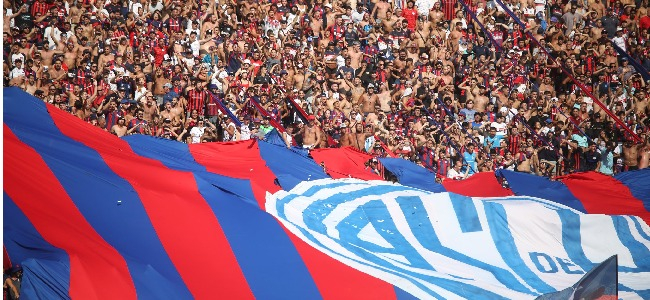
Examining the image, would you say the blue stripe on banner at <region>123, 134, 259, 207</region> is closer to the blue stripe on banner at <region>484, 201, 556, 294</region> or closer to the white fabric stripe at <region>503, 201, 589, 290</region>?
the blue stripe on banner at <region>484, 201, 556, 294</region>

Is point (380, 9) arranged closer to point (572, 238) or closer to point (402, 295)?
point (572, 238)

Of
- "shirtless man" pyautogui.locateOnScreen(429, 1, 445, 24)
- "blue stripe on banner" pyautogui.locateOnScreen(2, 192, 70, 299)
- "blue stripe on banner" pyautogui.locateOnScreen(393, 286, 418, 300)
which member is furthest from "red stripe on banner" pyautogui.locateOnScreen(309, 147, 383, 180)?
"blue stripe on banner" pyautogui.locateOnScreen(2, 192, 70, 299)

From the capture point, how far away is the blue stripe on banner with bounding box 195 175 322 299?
382 inches

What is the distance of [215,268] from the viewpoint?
9.57m

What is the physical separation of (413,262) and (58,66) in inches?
270

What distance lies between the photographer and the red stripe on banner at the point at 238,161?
12.6 m

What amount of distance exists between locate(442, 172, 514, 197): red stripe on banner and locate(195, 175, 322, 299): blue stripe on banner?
13.3 feet

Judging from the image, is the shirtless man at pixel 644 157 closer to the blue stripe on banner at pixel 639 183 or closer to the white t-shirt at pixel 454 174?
the blue stripe on banner at pixel 639 183

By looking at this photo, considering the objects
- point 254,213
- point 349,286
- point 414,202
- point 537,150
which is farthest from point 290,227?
point 537,150

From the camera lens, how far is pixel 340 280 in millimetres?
10016

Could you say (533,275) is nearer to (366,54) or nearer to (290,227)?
(290,227)

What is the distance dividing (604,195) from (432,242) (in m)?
3.62

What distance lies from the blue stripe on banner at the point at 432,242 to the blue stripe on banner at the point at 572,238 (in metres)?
1.12

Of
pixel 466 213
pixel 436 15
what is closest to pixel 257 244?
pixel 466 213
